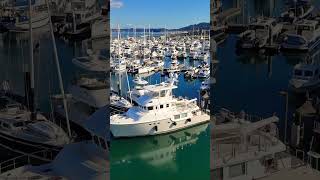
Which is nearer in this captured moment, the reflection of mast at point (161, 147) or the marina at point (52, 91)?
the marina at point (52, 91)

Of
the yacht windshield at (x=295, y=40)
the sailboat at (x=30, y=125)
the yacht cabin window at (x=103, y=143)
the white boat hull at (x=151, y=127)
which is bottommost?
the white boat hull at (x=151, y=127)

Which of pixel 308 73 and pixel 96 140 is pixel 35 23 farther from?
pixel 308 73

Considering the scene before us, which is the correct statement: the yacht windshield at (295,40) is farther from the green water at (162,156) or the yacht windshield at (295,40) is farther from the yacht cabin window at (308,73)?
the green water at (162,156)

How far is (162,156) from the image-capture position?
562cm

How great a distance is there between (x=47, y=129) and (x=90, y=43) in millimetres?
421

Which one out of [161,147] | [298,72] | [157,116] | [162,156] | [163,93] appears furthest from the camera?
[163,93]

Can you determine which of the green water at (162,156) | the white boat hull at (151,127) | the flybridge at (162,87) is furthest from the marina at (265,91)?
the flybridge at (162,87)

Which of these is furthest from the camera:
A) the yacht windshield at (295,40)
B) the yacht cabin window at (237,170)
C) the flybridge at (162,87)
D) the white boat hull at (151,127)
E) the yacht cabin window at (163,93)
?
the flybridge at (162,87)

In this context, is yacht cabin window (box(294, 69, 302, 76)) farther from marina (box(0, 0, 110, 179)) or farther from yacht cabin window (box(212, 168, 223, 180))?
marina (box(0, 0, 110, 179))

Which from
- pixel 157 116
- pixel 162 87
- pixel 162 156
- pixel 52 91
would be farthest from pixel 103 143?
pixel 162 87

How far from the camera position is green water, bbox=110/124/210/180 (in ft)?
16.6

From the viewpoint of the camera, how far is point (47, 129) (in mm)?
2068

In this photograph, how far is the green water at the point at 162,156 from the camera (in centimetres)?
507

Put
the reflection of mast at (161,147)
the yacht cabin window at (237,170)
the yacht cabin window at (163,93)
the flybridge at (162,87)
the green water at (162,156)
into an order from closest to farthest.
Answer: the yacht cabin window at (237,170) → the green water at (162,156) → the reflection of mast at (161,147) → the yacht cabin window at (163,93) → the flybridge at (162,87)
